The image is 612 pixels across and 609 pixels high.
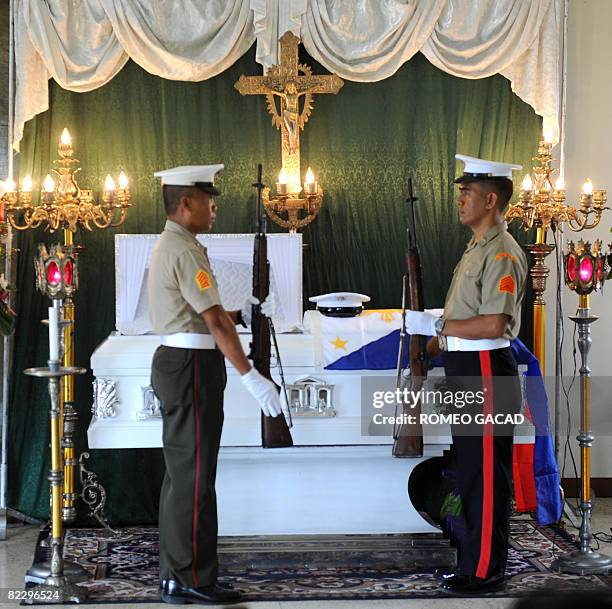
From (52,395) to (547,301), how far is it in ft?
9.18

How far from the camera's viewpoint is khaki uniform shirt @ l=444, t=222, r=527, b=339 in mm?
3914

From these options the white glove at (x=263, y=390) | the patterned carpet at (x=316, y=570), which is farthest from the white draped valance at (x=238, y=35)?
the patterned carpet at (x=316, y=570)

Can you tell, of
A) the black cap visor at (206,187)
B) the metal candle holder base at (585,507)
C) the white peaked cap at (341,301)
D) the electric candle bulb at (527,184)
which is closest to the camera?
the black cap visor at (206,187)

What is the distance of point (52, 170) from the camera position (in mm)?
5094

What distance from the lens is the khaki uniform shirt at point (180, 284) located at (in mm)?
3742

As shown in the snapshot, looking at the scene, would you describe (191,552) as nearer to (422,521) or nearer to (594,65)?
(422,521)

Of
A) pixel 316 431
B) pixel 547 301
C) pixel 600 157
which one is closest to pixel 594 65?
pixel 600 157

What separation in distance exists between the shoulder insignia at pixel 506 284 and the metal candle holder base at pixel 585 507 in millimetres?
572

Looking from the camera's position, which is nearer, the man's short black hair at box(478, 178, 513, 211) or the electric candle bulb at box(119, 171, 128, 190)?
the man's short black hair at box(478, 178, 513, 211)

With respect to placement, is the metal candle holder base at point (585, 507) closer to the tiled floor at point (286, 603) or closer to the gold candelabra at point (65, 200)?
the tiled floor at point (286, 603)

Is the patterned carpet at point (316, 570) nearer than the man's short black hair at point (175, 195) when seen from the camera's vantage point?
No

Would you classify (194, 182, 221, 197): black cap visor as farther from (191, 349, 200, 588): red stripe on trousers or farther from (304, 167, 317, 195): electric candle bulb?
(304, 167, 317, 195): electric candle bulb

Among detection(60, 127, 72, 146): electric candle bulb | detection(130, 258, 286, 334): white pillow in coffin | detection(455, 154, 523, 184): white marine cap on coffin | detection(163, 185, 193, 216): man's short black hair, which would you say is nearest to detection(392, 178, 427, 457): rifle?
detection(455, 154, 523, 184): white marine cap on coffin

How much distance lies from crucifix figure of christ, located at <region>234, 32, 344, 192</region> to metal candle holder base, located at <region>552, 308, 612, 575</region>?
1618 millimetres
